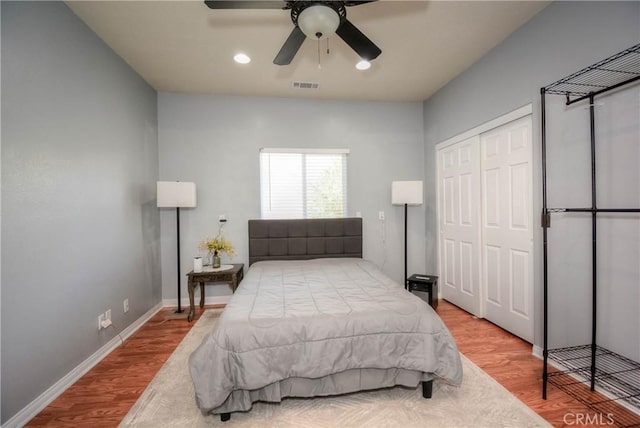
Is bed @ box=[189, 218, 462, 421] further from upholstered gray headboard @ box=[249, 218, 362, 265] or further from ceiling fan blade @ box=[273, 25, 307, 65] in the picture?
ceiling fan blade @ box=[273, 25, 307, 65]

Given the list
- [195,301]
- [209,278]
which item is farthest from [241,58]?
[195,301]

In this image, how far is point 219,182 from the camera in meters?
3.85

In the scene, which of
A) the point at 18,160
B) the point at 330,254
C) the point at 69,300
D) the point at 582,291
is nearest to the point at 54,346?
the point at 69,300

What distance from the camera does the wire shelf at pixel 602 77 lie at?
1.73 meters

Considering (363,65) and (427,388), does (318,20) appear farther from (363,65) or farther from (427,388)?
(427,388)

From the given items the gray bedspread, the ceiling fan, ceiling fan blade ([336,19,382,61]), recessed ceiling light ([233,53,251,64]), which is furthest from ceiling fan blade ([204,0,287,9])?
the gray bedspread

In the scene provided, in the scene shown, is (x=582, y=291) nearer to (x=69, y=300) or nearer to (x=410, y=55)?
(x=410, y=55)

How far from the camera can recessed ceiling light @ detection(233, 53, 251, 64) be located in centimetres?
287

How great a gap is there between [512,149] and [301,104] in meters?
2.70

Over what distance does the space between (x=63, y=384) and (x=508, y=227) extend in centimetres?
411

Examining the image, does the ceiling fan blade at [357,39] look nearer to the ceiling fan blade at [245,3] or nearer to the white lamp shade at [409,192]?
the ceiling fan blade at [245,3]

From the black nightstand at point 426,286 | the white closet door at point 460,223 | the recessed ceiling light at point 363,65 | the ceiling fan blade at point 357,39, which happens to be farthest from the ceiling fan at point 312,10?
the black nightstand at point 426,286
